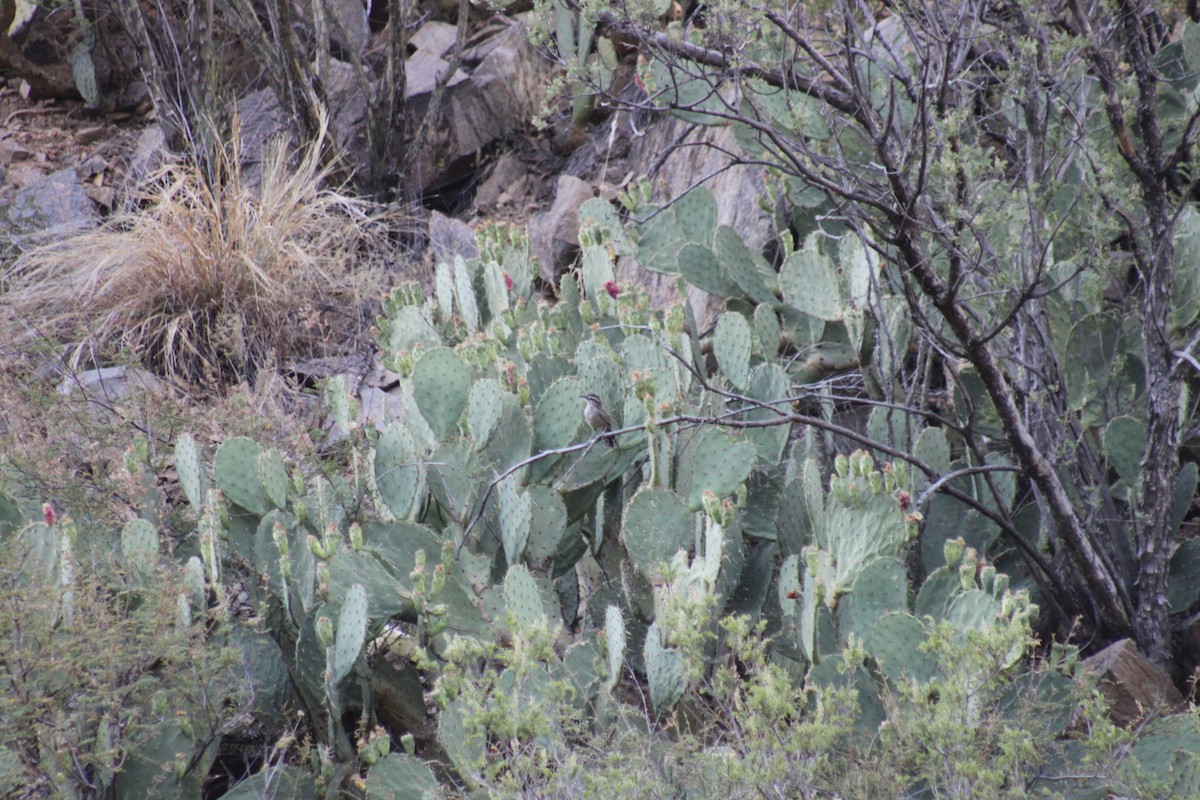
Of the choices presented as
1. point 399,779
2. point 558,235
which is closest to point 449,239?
point 558,235

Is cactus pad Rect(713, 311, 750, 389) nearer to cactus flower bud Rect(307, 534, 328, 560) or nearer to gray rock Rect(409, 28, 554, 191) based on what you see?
cactus flower bud Rect(307, 534, 328, 560)

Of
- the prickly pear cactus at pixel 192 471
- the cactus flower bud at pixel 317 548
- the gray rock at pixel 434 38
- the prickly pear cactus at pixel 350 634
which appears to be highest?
the gray rock at pixel 434 38

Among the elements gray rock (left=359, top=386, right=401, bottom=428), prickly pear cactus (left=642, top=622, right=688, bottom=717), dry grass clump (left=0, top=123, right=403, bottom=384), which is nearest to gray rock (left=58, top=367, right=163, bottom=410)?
dry grass clump (left=0, top=123, right=403, bottom=384)

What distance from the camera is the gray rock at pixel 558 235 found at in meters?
5.80

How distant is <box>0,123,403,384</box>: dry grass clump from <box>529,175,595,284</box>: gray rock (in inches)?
33.0

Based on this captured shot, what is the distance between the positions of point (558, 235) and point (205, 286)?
1711mm

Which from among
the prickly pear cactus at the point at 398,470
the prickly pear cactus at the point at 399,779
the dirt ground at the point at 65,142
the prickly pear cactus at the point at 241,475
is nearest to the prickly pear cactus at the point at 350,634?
the prickly pear cactus at the point at 399,779

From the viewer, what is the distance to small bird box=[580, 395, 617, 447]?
10.2ft

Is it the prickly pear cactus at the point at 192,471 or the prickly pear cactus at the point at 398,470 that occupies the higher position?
the prickly pear cactus at the point at 398,470

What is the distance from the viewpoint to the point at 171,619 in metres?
2.65

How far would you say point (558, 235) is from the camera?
5.81 m

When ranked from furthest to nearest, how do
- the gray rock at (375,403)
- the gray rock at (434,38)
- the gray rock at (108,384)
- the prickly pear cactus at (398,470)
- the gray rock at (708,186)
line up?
the gray rock at (434,38)
the gray rock at (375,403)
the gray rock at (708,186)
the gray rock at (108,384)
the prickly pear cactus at (398,470)

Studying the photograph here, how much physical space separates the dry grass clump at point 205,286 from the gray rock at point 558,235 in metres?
0.84

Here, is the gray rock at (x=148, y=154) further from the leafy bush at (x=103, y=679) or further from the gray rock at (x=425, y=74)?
A: the leafy bush at (x=103, y=679)
